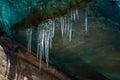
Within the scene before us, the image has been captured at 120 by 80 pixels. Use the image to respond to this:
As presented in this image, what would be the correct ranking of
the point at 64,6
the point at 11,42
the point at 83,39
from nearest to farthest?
the point at 64,6 < the point at 83,39 < the point at 11,42

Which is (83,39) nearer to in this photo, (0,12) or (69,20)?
(69,20)

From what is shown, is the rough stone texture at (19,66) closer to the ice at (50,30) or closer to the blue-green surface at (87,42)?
the blue-green surface at (87,42)

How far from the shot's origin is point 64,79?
5.17 metres

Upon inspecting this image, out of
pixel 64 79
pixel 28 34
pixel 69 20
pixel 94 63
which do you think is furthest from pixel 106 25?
pixel 64 79

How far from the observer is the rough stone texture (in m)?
5.09

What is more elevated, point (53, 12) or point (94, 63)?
point (53, 12)

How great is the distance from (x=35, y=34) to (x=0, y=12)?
53 centimetres

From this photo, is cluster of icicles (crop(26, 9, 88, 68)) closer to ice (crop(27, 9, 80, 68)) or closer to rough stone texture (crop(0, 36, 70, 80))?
ice (crop(27, 9, 80, 68))

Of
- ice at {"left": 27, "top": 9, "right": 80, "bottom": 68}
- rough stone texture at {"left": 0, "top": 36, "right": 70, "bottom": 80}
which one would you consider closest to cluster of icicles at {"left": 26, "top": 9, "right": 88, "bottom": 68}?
ice at {"left": 27, "top": 9, "right": 80, "bottom": 68}

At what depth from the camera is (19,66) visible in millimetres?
5195

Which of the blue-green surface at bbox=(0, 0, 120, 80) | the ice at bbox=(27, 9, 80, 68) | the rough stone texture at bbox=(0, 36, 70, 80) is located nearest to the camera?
the blue-green surface at bbox=(0, 0, 120, 80)

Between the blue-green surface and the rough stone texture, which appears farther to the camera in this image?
the rough stone texture

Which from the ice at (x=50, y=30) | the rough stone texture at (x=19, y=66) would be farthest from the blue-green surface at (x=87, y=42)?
the rough stone texture at (x=19, y=66)

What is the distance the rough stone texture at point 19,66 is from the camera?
5.09 m
